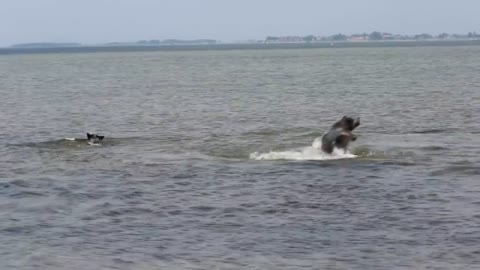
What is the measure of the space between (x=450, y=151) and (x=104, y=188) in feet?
33.9

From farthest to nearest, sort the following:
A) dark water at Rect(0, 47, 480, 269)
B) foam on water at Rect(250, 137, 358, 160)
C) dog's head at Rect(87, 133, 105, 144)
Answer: dog's head at Rect(87, 133, 105, 144)
foam on water at Rect(250, 137, 358, 160)
dark water at Rect(0, 47, 480, 269)

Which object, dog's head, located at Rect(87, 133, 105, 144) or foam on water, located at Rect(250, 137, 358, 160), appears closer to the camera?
foam on water, located at Rect(250, 137, 358, 160)

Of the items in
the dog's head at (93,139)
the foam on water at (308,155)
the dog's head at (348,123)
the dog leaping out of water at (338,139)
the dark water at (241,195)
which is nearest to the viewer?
the dark water at (241,195)

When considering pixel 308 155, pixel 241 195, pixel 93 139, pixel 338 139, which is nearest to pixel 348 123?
pixel 338 139

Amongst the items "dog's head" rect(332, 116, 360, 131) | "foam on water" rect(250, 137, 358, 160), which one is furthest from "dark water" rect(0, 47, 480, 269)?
"dog's head" rect(332, 116, 360, 131)

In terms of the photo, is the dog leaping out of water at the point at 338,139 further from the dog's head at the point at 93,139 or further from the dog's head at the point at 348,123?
the dog's head at the point at 93,139

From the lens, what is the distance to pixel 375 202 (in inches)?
744

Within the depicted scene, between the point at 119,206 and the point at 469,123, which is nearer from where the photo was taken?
the point at 119,206

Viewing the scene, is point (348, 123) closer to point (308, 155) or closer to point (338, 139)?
point (338, 139)

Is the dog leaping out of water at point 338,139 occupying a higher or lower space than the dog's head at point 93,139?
higher

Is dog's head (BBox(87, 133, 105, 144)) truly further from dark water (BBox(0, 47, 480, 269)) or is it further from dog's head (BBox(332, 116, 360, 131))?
dog's head (BBox(332, 116, 360, 131))

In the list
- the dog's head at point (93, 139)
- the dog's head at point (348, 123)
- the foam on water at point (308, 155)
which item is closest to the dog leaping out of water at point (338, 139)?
the dog's head at point (348, 123)

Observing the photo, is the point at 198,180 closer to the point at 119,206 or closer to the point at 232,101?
the point at 119,206

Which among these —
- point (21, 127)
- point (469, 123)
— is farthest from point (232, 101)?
point (469, 123)
